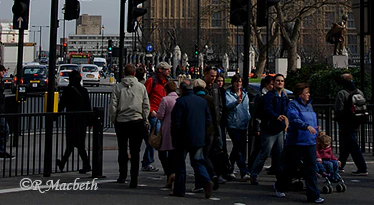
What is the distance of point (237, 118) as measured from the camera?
36.8ft

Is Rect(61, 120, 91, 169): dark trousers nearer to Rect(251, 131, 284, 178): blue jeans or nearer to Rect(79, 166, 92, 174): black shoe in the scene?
Rect(79, 166, 92, 174): black shoe

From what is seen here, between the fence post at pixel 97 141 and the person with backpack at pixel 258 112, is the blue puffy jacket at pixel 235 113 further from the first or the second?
the fence post at pixel 97 141

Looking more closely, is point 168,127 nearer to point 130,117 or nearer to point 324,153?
point 130,117

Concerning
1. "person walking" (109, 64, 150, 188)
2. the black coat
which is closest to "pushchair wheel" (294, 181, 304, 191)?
"person walking" (109, 64, 150, 188)

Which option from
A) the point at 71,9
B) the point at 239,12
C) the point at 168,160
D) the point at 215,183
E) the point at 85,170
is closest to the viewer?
the point at 215,183

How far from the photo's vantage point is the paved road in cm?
929

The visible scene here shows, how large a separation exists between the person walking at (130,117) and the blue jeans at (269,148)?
1.80 metres

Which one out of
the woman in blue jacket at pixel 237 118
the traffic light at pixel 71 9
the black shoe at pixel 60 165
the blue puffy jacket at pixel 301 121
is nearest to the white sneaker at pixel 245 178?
the woman in blue jacket at pixel 237 118

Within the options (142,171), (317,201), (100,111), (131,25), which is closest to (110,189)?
(100,111)

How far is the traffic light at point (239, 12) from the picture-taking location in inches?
480

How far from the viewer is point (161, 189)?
33.7 feet

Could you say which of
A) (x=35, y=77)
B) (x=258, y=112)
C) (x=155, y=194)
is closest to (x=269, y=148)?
(x=258, y=112)

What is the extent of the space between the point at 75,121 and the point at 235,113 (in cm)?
263

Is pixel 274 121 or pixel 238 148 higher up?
pixel 274 121
